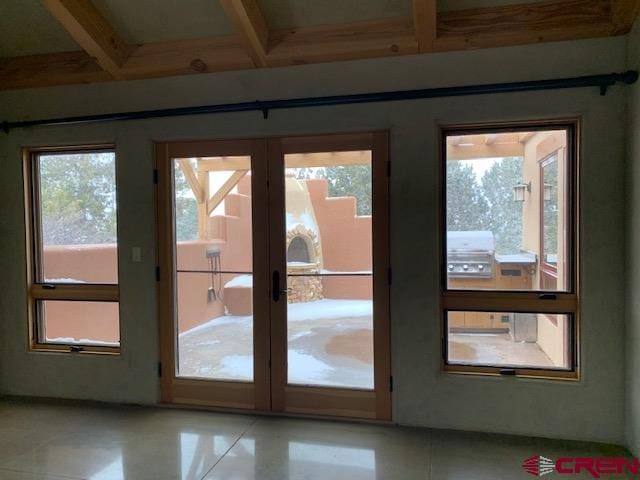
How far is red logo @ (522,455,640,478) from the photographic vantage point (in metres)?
2.51

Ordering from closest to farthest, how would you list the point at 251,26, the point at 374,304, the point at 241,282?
1. the point at 251,26
2. the point at 374,304
3. the point at 241,282

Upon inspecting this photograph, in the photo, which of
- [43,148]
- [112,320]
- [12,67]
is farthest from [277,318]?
[12,67]

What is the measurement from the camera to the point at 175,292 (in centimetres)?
358

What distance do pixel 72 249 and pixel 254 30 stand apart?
2.51 meters

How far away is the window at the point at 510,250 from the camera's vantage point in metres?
2.95

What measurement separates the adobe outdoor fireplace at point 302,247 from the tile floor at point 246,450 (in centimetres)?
100

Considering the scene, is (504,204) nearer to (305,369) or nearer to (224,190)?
(305,369)

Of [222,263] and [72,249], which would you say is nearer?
[222,263]

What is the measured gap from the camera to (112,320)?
372 cm

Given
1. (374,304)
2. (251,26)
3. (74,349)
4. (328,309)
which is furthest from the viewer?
(74,349)

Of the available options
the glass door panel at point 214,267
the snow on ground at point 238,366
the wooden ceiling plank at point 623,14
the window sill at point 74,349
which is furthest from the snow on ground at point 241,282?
the wooden ceiling plank at point 623,14

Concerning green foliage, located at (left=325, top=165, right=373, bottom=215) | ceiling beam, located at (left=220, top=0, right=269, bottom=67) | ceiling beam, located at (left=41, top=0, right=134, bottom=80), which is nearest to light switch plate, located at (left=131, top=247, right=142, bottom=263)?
ceiling beam, located at (left=41, top=0, right=134, bottom=80)

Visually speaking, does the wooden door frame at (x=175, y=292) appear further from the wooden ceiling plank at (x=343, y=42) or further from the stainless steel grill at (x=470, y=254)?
the stainless steel grill at (x=470, y=254)

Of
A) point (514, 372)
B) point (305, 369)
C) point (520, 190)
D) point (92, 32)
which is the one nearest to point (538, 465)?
point (514, 372)
